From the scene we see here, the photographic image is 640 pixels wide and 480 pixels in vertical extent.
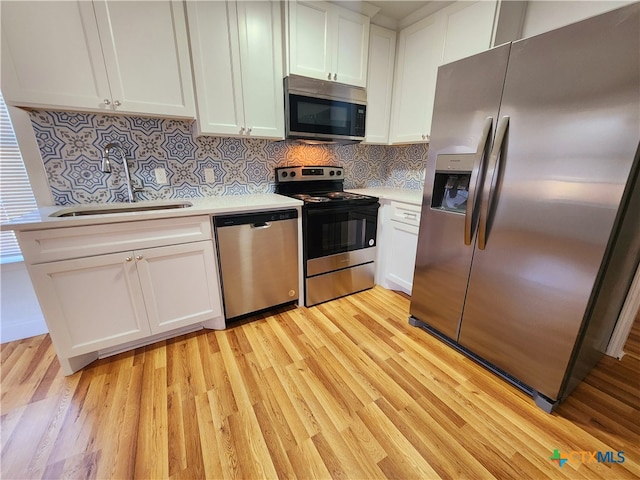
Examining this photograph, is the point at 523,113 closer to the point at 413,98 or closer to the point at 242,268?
the point at 413,98

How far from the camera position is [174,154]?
2039 mm

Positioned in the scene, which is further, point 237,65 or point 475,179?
point 237,65

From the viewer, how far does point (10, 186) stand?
1.74 metres

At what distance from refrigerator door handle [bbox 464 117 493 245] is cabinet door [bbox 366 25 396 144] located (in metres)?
1.30

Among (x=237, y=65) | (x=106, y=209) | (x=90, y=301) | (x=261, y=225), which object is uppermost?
(x=237, y=65)

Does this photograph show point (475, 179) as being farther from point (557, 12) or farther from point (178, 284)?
point (178, 284)

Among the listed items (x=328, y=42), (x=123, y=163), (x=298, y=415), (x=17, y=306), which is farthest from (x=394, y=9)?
(x=17, y=306)

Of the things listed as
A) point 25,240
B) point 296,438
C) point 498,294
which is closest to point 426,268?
point 498,294

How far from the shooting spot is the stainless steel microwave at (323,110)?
6.71 feet

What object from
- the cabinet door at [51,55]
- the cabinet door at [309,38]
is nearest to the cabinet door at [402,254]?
the cabinet door at [309,38]

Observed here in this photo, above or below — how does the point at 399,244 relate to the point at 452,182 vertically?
below

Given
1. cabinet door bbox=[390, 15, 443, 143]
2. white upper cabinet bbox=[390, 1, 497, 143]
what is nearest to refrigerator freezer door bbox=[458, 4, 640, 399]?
white upper cabinet bbox=[390, 1, 497, 143]

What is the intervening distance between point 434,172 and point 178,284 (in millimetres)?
1845

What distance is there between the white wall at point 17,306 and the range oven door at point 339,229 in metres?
2.02
